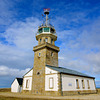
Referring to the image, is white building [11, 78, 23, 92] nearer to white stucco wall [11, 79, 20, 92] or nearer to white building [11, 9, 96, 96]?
white stucco wall [11, 79, 20, 92]

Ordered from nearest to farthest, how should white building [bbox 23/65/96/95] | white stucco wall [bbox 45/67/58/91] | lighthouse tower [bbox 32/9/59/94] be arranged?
white stucco wall [bbox 45/67/58/91] < white building [bbox 23/65/96/95] < lighthouse tower [bbox 32/9/59/94]

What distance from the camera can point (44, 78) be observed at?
2397 cm

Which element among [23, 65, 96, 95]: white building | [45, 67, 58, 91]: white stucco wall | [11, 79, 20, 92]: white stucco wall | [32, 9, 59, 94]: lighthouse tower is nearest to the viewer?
[45, 67, 58, 91]: white stucco wall

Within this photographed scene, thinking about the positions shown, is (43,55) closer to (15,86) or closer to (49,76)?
(49,76)

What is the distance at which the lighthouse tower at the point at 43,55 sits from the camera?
81.4 ft

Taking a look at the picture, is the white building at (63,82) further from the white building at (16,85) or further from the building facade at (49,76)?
the white building at (16,85)

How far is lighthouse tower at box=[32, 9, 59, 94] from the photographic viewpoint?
81.4 feet

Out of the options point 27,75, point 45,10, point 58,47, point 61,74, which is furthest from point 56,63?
point 45,10

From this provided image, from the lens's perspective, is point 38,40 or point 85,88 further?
point 38,40

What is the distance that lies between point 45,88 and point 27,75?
8707mm

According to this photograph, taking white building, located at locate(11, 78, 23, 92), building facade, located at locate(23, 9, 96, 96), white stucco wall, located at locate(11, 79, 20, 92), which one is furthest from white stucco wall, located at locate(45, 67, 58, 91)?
white stucco wall, located at locate(11, 79, 20, 92)

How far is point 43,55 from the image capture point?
2691 centimetres

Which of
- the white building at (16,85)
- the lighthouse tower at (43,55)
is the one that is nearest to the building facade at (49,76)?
the lighthouse tower at (43,55)

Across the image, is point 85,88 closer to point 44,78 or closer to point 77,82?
point 77,82
